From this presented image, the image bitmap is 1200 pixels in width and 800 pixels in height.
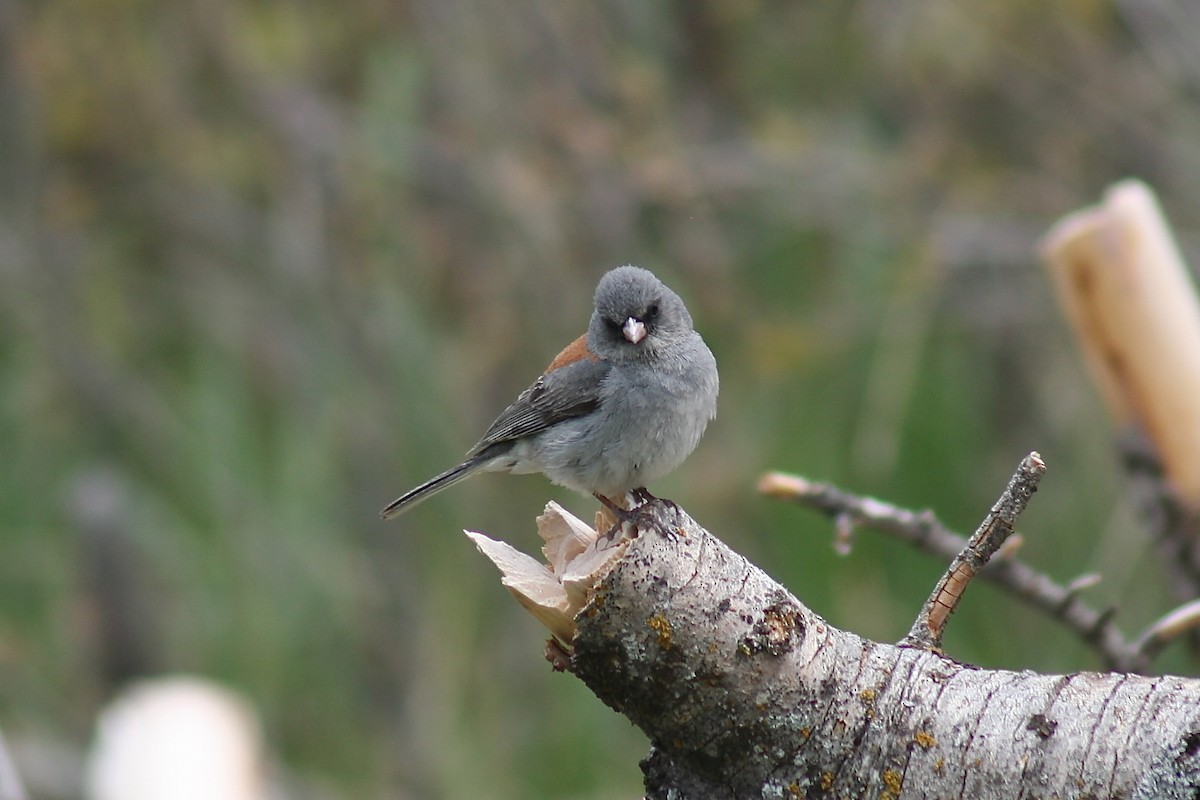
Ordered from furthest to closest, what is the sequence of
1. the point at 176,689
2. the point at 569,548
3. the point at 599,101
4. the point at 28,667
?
the point at 28,667 < the point at 599,101 < the point at 176,689 < the point at 569,548

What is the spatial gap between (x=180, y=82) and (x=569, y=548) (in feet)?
18.5

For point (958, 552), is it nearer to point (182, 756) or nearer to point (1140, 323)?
point (1140, 323)

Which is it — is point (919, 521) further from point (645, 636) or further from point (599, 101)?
point (599, 101)

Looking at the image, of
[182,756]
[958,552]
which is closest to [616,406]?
[958,552]

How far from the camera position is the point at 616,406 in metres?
3.38

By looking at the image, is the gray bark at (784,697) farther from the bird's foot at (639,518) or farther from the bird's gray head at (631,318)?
the bird's gray head at (631,318)

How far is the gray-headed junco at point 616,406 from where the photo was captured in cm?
331

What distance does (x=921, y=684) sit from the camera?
1883 millimetres

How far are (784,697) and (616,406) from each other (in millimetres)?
1566

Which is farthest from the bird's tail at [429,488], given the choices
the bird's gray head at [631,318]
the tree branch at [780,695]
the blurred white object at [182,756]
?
the tree branch at [780,695]

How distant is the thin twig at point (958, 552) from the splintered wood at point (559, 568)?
0.43 m

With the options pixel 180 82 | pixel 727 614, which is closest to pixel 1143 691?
pixel 727 614

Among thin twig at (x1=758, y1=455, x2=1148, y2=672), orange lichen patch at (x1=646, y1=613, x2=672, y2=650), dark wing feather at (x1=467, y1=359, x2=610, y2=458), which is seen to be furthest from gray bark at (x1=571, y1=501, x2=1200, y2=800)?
dark wing feather at (x1=467, y1=359, x2=610, y2=458)

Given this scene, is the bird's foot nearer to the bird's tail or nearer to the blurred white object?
the bird's tail
